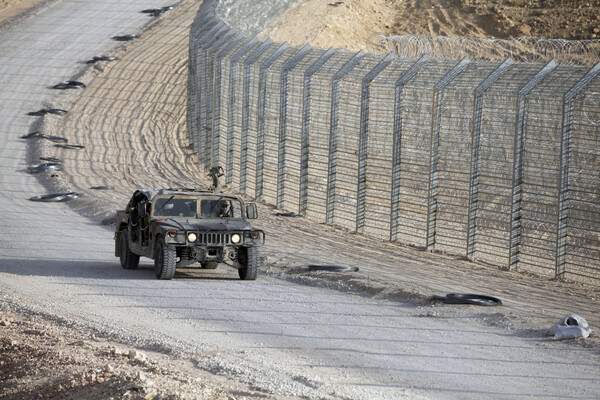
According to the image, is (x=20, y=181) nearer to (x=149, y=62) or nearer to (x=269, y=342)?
(x=149, y=62)

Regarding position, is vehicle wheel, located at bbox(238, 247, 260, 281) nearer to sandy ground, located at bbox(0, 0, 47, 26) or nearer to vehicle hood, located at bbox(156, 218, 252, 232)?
vehicle hood, located at bbox(156, 218, 252, 232)

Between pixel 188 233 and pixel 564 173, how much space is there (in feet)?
20.3

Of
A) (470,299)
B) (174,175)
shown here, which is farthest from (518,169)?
(174,175)

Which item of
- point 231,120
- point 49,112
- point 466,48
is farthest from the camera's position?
point 466,48

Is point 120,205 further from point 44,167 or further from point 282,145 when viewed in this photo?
point 44,167

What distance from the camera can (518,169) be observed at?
16094 mm

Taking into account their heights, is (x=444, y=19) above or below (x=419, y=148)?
above

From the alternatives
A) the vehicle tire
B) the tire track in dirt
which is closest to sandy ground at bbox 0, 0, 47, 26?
the tire track in dirt

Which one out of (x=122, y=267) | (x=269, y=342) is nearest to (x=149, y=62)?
(x=122, y=267)

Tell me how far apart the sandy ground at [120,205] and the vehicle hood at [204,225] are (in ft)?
4.14

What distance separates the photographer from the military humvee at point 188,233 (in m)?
14.1

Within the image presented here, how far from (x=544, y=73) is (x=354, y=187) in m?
6.34

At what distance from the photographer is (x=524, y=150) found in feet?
53.2

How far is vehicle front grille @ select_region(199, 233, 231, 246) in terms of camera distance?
14.2 metres
